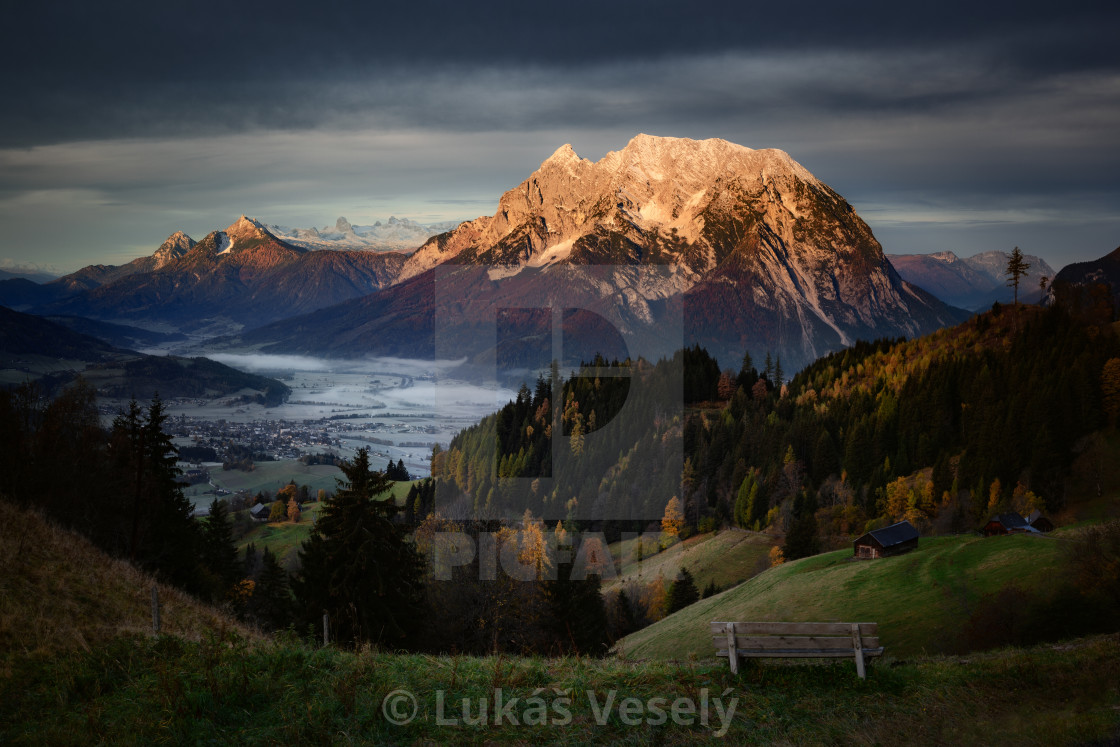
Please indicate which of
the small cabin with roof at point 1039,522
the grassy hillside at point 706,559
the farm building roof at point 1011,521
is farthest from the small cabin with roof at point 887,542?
the small cabin with roof at point 1039,522

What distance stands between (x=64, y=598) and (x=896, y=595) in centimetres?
3678

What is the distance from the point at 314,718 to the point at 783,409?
330 feet

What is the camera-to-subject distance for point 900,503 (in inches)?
2953

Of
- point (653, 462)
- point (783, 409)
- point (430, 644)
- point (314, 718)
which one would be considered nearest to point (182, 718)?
point (314, 718)

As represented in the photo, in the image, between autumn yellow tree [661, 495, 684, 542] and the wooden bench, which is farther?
autumn yellow tree [661, 495, 684, 542]

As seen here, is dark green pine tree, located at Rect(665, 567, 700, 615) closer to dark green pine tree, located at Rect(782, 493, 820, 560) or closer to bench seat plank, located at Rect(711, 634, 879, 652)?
dark green pine tree, located at Rect(782, 493, 820, 560)

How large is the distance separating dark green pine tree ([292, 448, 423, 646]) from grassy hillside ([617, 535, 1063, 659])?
11.9m

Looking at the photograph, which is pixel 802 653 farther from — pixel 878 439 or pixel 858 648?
pixel 878 439

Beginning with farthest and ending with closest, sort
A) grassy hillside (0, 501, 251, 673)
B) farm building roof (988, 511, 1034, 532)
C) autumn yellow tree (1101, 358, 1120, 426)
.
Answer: autumn yellow tree (1101, 358, 1120, 426) → farm building roof (988, 511, 1034, 532) → grassy hillside (0, 501, 251, 673)

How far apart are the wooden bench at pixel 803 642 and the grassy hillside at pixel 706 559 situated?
51978 mm

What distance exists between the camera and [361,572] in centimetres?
2391

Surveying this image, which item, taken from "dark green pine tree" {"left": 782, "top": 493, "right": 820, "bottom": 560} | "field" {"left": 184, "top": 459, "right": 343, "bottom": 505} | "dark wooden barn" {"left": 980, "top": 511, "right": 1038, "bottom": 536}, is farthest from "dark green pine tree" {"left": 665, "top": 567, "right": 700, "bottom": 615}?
"field" {"left": 184, "top": 459, "right": 343, "bottom": 505}

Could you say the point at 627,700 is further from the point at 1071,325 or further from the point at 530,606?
the point at 1071,325

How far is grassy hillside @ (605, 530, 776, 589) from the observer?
2502 inches
